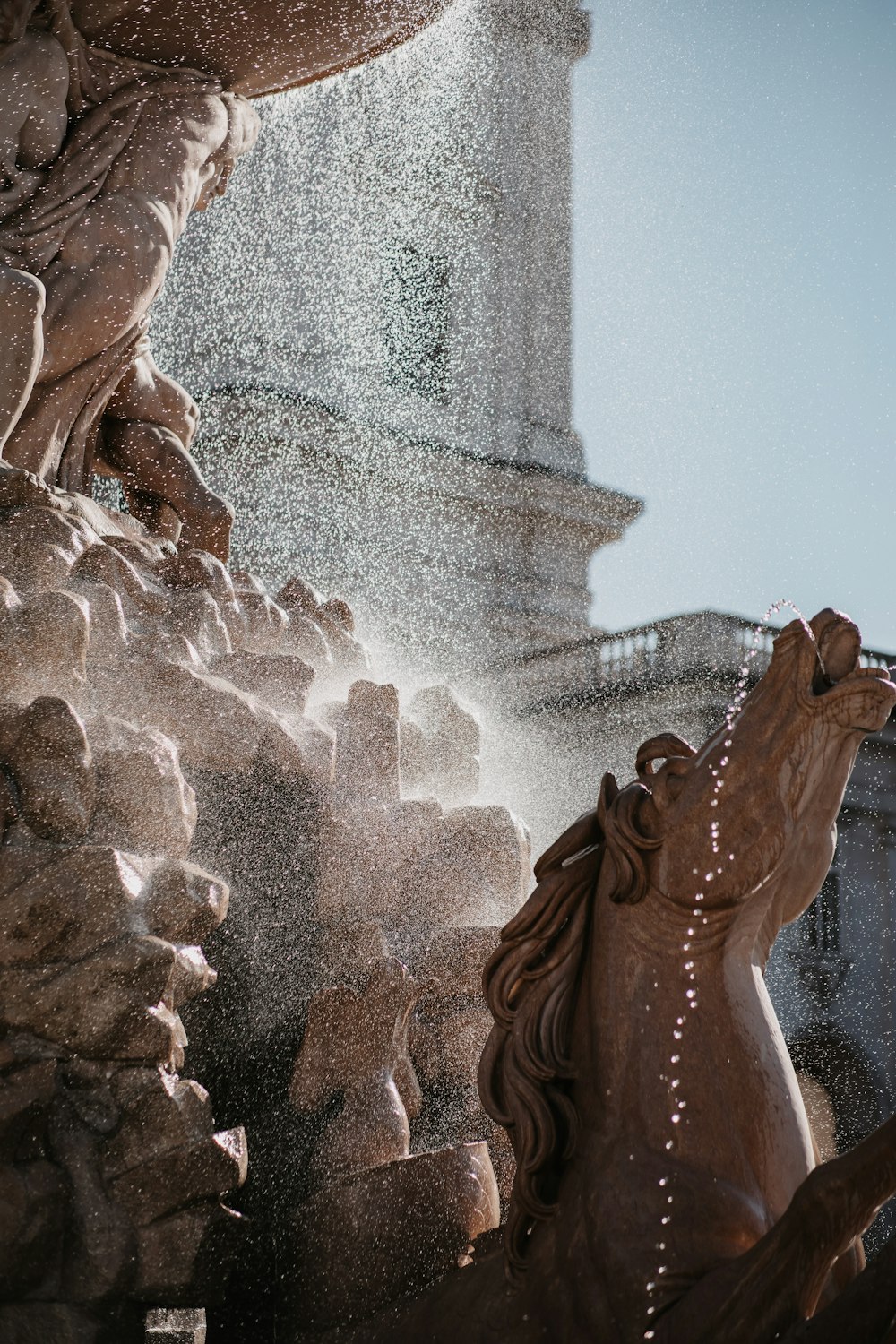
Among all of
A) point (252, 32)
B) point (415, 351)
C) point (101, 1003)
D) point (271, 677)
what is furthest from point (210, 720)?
point (415, 351)

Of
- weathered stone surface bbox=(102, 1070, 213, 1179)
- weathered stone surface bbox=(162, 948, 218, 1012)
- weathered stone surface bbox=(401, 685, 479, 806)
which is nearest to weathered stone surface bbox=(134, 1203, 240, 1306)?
weathered stone surface bbox=(102, 1070, 213, 1179)

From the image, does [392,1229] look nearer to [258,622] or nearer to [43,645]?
[43,645]

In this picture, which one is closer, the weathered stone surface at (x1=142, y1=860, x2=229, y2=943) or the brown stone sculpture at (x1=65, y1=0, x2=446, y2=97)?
the weathered stone surface at (x1=142, y1=860, x2=229, y2=943)

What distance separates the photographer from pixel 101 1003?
2.65 meters

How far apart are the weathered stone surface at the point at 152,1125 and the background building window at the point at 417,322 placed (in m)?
21.4

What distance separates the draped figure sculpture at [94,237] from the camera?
4.09 meters

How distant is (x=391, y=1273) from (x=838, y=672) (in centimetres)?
126

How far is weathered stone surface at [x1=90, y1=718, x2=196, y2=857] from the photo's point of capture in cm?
292

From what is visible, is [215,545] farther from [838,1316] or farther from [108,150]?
[838,1316]

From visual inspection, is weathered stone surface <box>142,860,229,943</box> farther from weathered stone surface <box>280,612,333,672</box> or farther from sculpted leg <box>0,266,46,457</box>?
sculpted leg <box>0,266,46,457</box>

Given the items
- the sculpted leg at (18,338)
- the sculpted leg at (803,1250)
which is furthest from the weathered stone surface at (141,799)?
the sculpted leg at (803,1250)

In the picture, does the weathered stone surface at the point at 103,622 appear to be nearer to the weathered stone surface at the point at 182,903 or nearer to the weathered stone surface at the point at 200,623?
the weathered stone surface at the point at 200,623

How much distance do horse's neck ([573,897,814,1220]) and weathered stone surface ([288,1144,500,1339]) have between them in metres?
0.61

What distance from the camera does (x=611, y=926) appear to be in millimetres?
2080
